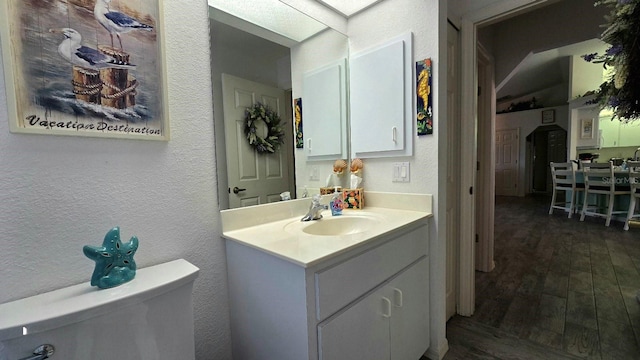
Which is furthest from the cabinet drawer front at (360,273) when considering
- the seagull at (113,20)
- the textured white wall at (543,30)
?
the textured white wall at (543,30)

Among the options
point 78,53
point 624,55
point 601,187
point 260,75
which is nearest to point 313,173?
point 260,75

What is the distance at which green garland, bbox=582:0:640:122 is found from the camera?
4.44 feet

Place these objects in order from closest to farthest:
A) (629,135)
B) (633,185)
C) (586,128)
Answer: (633,185)
(629,135)
(586,128)

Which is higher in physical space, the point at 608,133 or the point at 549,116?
the point at 549,116

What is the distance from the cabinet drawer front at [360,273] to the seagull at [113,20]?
1022 mm

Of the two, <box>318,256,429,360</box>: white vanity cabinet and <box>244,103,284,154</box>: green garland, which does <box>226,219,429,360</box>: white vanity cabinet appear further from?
<box>244,103,284,154</box>: green garland

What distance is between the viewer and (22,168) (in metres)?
0.69

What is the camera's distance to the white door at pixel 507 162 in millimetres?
7254

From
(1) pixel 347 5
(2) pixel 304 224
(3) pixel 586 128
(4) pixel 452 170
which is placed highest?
(1) pixel 347 5

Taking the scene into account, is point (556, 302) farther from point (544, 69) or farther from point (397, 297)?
point (544, 69)

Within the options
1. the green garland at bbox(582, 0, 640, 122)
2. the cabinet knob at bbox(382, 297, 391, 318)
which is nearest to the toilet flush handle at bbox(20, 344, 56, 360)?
the cabinet knob at bbox(382, 297, 391, 318)

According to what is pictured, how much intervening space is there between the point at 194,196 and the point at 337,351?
0.78 m

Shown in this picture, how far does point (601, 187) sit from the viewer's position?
4.11m

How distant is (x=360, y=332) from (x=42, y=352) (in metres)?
0.87
